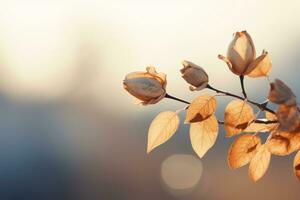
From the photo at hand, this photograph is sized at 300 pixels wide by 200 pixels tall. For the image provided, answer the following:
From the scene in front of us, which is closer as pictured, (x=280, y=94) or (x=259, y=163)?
(x=280, y=94)

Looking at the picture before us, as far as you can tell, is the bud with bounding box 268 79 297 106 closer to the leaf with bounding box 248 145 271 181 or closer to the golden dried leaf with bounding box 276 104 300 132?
the golden dried leaf with bounding box 276 104 300 132

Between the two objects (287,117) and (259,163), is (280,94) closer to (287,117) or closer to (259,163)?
(287,117)

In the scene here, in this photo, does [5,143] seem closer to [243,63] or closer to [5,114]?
[5,114]

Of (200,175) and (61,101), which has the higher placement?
(61,101)

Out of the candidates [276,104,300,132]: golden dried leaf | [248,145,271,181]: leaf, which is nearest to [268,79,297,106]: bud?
[276,104,300,132]: golden dried leaf

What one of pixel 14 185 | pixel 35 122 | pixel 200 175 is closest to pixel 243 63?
pixel 200 175

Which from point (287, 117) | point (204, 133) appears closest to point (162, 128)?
point (204, 133)
